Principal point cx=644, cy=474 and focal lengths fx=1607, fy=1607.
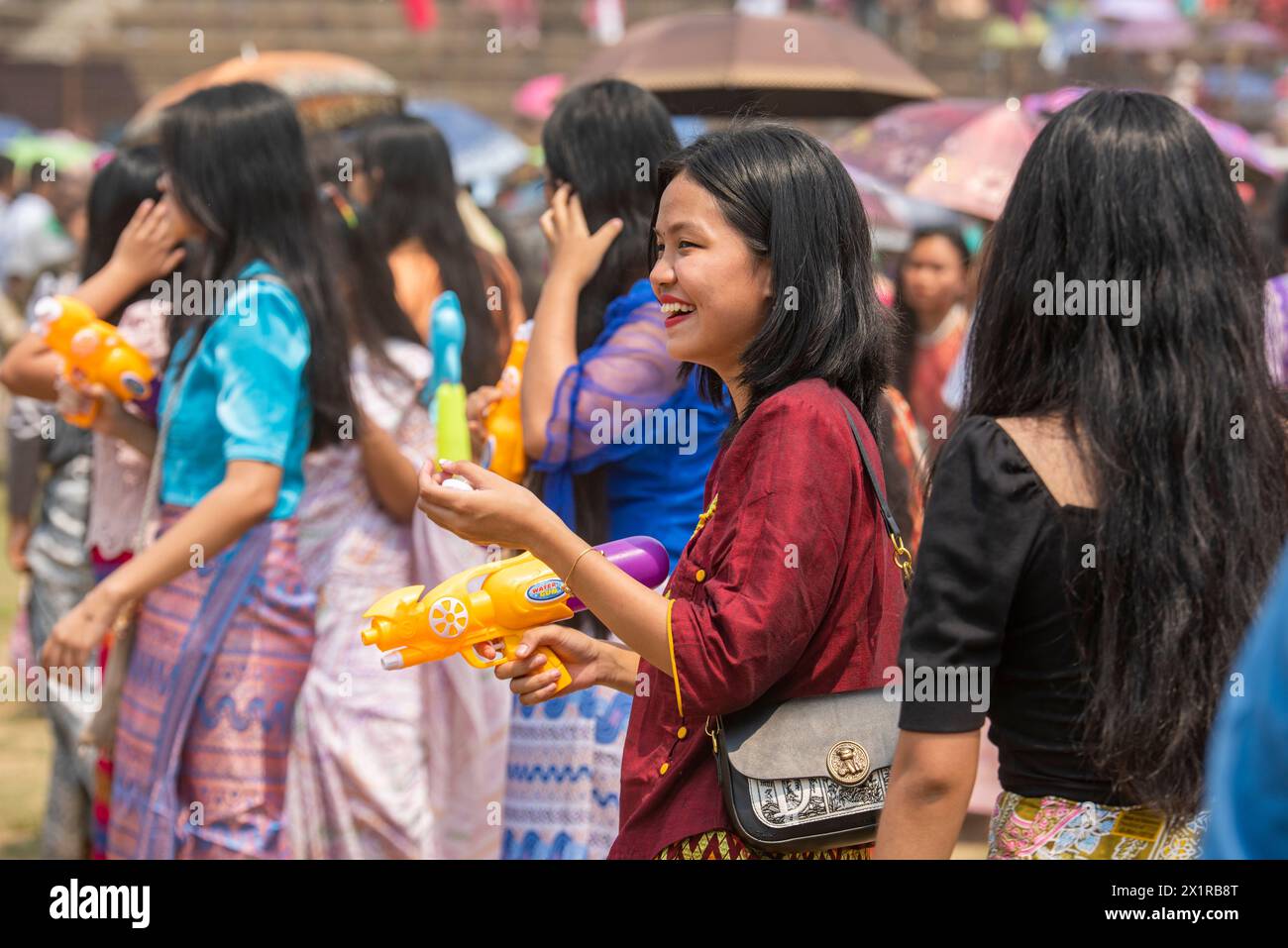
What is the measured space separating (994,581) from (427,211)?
→ 2770mm

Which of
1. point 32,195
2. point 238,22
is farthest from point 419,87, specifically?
point 32,195

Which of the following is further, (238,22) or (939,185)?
(238,22)

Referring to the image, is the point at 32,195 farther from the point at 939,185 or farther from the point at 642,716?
the point at 642,716

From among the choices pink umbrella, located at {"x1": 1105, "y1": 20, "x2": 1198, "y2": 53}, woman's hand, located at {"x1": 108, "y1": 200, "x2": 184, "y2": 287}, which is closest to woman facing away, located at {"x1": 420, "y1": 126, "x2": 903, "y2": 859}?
woman's hand, located at {"x1": 108, "y1": 200, "x2": 184, "y2": 287}

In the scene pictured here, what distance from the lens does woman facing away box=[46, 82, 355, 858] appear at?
3180 millimetres

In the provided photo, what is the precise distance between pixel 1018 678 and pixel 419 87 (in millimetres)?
16244

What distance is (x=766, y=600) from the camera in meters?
1.85

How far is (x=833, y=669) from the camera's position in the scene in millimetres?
1957

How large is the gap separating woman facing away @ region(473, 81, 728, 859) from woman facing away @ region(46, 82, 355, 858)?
445 mm

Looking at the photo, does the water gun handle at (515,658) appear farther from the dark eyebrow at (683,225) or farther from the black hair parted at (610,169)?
the black hair parted at (610,169)

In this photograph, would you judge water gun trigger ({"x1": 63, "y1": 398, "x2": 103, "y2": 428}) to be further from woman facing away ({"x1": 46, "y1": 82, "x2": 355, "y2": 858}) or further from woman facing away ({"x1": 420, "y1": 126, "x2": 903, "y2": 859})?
woman facing away ({"x1": 420, "y1": 126, "x2": 903, "y2": 859})

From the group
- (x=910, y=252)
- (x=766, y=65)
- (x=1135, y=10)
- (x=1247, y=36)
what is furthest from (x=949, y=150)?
(x=1247, y=36)

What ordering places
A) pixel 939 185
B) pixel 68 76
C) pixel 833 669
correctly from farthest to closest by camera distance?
1. pixel 68 76
2. pixel 939 185
3. pixel 833 669

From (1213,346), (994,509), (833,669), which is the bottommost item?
(833,669)
